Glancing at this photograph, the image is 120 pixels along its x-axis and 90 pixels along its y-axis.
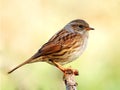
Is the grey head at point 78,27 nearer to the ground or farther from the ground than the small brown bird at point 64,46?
farther from the ground

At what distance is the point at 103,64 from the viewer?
10844mm

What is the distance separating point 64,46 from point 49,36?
303 cm

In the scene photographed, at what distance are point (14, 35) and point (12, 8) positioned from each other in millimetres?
1030

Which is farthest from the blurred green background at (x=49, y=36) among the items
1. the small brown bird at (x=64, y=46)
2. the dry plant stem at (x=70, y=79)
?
the dry plant stem at (x=70, y=79)

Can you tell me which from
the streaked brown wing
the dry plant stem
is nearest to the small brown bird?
the streaked brown wing

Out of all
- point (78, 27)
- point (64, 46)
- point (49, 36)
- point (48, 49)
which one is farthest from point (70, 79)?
point (49, 36)

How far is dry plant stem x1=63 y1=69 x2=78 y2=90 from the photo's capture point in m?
6.97

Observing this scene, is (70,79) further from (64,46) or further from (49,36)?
(49,36)

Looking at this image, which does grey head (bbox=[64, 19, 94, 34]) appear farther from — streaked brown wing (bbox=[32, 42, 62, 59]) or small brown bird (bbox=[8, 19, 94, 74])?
streaked brown wing (bbox=[32, 42, 62, 59])

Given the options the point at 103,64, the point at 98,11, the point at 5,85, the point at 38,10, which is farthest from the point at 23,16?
the point at 5,85

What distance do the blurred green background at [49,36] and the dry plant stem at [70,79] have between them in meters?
1.56

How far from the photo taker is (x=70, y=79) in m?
7.23

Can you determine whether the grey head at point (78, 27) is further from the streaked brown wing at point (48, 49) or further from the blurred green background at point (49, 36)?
the blurred green background at point (49, 36)

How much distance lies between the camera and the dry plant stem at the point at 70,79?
274 inches
